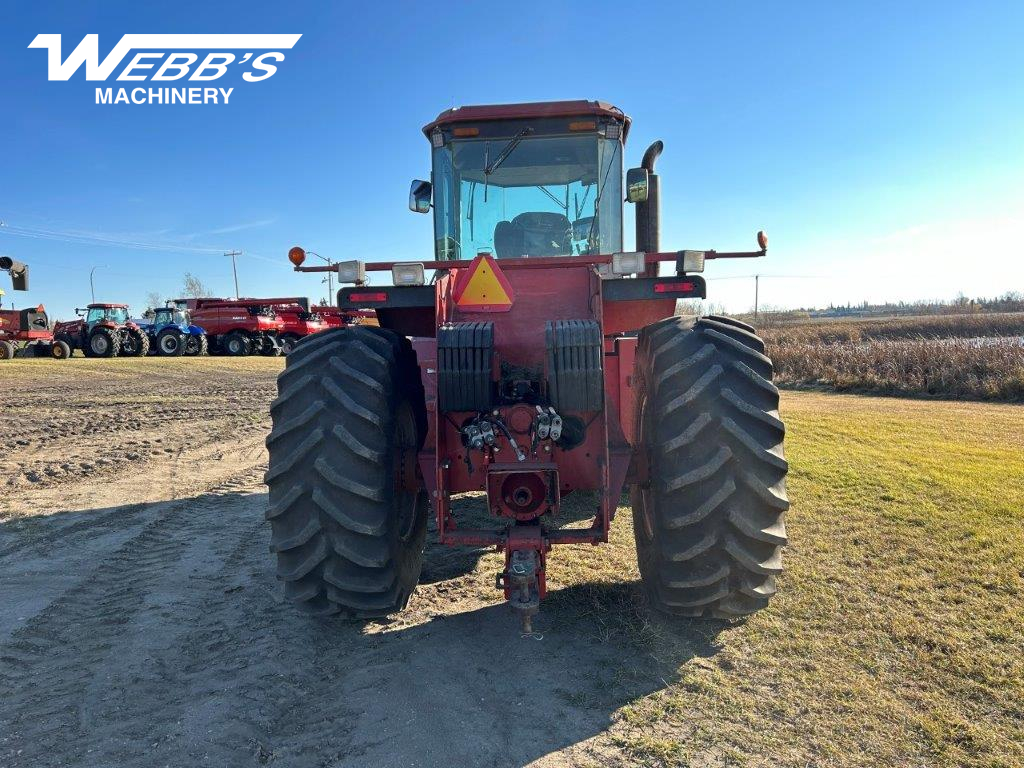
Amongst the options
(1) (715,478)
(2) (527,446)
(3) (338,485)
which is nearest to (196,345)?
(3) (338,485)

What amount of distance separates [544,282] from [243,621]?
2.48m

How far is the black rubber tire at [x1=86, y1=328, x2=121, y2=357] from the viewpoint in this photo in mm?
26125

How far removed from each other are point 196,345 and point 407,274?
1098 inches

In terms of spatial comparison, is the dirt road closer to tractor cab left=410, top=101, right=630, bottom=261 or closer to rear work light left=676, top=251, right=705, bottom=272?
rear work light left=676, top=251, right=705, bottom=272

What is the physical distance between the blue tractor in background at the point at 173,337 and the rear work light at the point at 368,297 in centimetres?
2734

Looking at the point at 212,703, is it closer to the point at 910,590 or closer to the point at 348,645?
the point at 348,645

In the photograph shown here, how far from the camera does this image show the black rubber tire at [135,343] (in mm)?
26719

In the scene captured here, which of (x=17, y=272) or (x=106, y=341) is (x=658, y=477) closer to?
(x=17, y=272)

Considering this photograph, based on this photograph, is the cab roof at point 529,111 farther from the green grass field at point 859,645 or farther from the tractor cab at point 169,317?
the tractor cab at point 169,317

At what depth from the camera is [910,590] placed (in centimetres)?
370

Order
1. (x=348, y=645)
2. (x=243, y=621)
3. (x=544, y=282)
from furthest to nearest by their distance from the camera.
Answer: (x=544, y=282) < (x=243, y=621) < (x=348, y=645)

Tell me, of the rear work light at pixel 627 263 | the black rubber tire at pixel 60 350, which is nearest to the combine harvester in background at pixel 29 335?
the black rubber tire at pixel 60 350

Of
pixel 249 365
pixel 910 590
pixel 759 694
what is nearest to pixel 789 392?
pixel 910 590

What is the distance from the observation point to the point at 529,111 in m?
4.37
